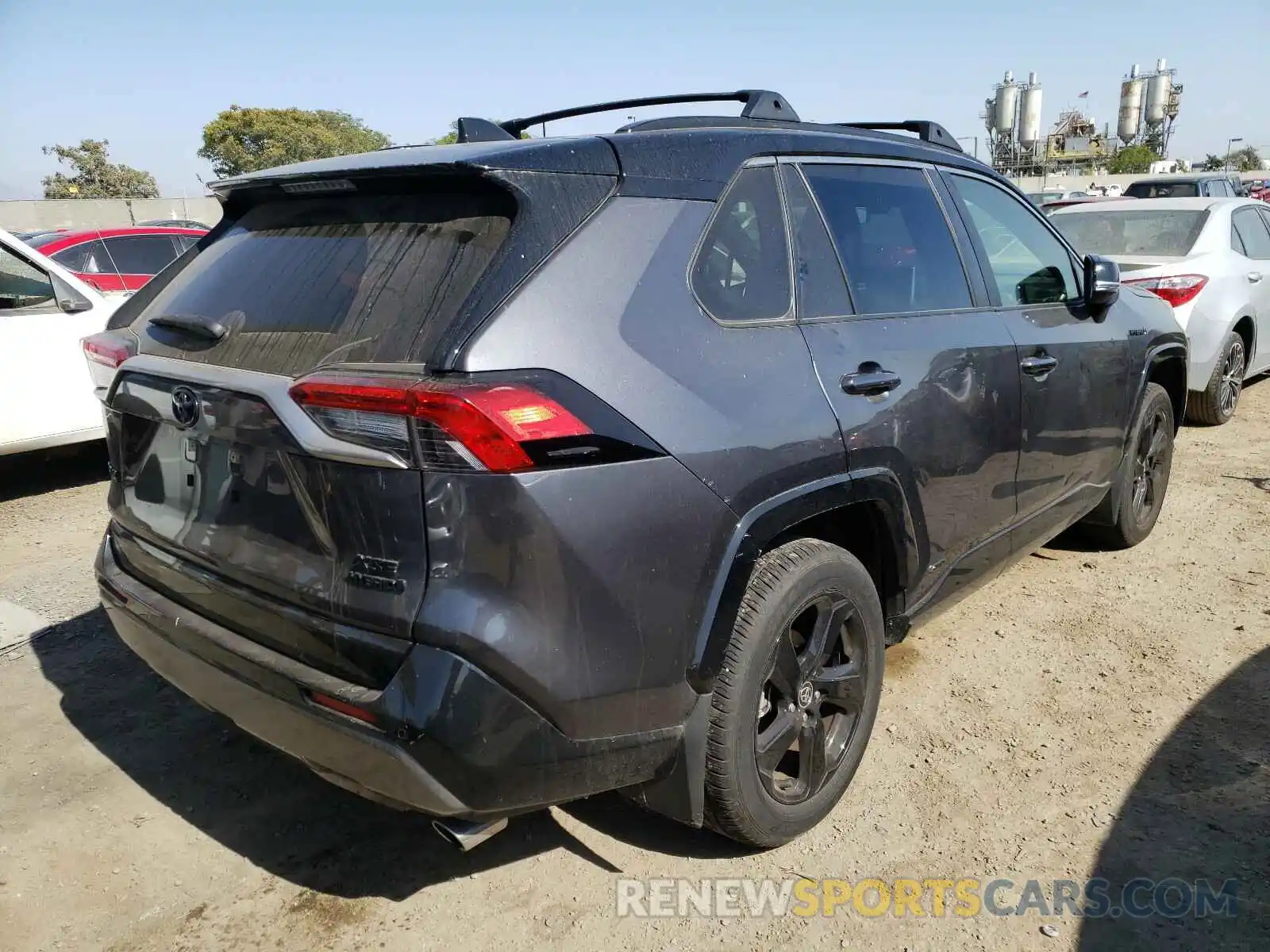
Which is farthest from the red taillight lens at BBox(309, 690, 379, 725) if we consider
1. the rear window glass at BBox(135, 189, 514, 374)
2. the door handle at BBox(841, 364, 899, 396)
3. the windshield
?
the windshield

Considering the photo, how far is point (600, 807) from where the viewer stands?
2.77 metres

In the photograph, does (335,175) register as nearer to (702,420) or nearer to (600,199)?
(600,199)

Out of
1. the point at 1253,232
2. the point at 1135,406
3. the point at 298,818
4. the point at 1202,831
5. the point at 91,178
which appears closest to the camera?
the point at 1202,831

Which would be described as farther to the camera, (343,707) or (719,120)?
(719,120)

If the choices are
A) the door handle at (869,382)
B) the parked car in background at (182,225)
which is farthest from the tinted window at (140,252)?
the door handle at (869,382)

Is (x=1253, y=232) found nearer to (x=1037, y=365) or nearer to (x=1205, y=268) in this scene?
(x=1205, y=268)

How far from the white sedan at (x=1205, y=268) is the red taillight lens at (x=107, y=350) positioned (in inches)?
227

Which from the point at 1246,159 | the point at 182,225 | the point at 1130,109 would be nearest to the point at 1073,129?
the point at 1130,109

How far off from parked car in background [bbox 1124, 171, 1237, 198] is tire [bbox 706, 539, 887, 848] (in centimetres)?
1684

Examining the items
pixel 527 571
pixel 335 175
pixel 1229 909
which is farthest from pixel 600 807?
pixel 335 175

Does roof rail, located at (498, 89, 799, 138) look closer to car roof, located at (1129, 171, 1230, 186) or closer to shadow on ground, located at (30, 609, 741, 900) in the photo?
shadow on ground, located at (30, 609, 741, 900)

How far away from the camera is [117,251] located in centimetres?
901

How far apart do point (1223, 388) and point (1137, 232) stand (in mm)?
1348

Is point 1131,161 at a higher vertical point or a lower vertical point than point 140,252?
lower
